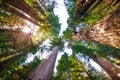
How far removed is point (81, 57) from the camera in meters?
13.8

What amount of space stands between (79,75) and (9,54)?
4.83m

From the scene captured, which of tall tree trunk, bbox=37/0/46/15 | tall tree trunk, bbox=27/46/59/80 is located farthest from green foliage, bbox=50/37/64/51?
tall tree trunk, bbox=27/46/59/80

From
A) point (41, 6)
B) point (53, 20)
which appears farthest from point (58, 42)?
point (53, 20)

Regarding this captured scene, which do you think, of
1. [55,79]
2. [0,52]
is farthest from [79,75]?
[0,52]

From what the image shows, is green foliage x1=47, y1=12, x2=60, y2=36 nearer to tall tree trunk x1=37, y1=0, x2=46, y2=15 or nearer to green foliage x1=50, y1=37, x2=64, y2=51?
tall tree trunk x1=37, y1=0, x2=46, y2=15

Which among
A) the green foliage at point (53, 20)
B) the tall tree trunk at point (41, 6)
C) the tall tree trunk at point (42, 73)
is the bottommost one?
the tall tree trunk at point (42, 73)

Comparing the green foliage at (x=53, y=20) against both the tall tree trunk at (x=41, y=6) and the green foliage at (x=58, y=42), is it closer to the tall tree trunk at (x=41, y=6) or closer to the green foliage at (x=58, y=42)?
the tall tree trunk at (x=41, y=6)

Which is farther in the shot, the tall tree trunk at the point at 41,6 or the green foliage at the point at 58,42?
the green foliage at the point at 58,42

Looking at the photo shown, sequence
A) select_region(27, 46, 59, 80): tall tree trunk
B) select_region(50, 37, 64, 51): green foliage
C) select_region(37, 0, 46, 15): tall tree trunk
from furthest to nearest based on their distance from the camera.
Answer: select_region(50, 37, 64, 51): green foliage < select_region(37, 0, 46, 15): tall tree trunk < select_region(27, 46, 59, 80): tall tree trunk

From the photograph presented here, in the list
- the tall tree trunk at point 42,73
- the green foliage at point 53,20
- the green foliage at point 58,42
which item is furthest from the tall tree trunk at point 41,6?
the tall tree trunk at point 42,73

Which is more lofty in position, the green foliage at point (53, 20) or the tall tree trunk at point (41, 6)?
the tall tree trunk at point (41, 6)

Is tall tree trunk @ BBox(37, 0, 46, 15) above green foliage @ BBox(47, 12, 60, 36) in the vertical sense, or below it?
above

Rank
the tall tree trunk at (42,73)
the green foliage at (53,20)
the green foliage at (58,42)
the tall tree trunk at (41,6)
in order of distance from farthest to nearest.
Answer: the green foliage at (58,42)
the tall tree trunk at (41,6)
the green foliage at (53,20)
the tall tree trunk at (42,73)

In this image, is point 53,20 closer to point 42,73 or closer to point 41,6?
point 41,6
